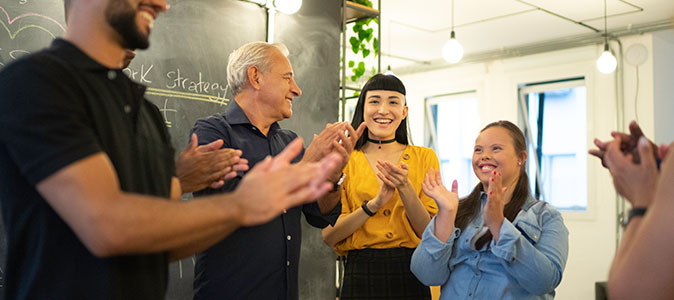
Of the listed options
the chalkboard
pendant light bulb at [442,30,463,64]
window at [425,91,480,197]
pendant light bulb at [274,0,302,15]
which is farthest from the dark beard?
window at [425,91,480,197]

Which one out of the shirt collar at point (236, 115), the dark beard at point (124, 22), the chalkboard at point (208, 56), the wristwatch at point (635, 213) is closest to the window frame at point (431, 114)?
the chalkboard at point (208, 56)

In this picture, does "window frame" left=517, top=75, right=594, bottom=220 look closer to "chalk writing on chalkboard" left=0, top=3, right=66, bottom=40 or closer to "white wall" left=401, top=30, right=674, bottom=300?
"white wall" left=401, top=30, right=674, bottom=300

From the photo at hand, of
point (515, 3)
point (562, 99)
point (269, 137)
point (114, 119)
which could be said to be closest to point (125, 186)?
point (114, 119)

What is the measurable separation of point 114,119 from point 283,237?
1.05m

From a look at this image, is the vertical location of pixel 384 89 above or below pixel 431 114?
below

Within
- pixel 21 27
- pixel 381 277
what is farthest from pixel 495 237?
pixel 21 27

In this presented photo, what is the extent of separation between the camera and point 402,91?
2.74 metres

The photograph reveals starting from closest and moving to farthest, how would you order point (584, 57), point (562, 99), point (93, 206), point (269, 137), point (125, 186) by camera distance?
point (93, 206) → point (125, 186) → point (269, 137) → point (584, 57) → point (562, 99)

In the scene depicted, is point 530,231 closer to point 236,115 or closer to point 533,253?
point 533,253

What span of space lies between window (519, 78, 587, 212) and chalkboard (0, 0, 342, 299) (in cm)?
474

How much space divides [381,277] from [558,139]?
19.5 feet

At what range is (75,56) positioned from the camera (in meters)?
1.10

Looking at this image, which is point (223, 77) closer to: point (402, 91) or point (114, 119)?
→ point (402, 91)

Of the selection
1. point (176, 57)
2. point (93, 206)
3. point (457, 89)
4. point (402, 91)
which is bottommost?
point (93, 206)
